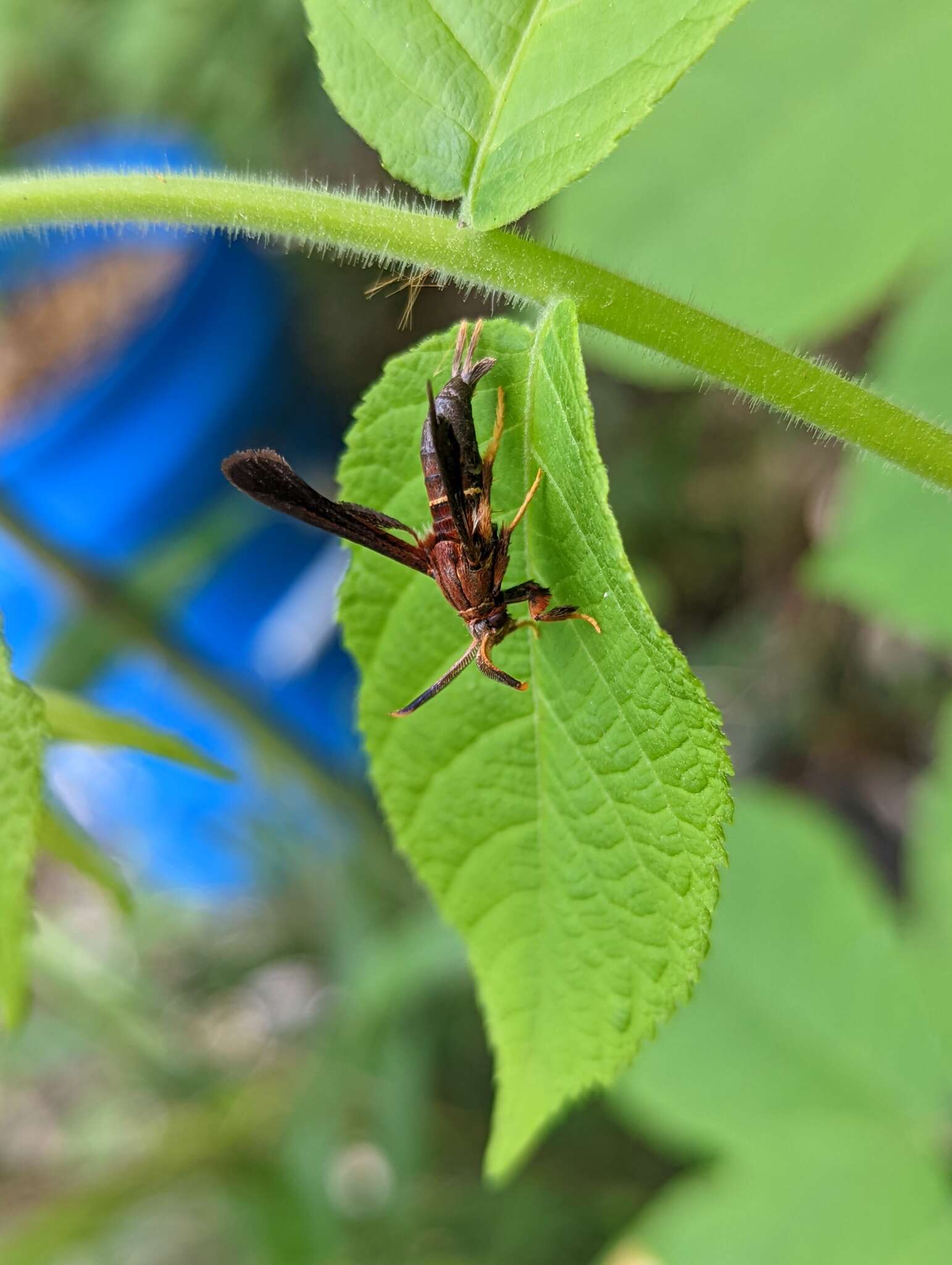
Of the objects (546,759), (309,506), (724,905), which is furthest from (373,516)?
(724,905)

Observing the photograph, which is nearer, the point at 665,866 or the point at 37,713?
the point at 37,713

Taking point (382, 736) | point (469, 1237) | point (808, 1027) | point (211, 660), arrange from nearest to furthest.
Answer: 1. point (382, 736)
2. point (808, 1027)
3. point (469, 1237)
4. point (211, 660)

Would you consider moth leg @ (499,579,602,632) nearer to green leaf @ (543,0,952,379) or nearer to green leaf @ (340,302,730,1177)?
green leaf @ (340,302,730,1177)

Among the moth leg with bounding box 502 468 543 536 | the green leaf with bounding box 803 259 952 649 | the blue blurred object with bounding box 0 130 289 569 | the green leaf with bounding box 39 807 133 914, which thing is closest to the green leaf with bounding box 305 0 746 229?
the moth leg with bounding box 502 468 543 536

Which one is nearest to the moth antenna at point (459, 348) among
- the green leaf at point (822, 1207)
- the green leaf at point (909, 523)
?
the green leaf at point (909, 523)

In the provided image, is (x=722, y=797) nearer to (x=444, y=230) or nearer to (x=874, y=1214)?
(x=444, y=230)

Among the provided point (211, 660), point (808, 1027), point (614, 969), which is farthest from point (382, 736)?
point (211, 660)

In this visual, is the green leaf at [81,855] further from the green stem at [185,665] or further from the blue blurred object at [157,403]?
the blue blurred object at [157,403]
